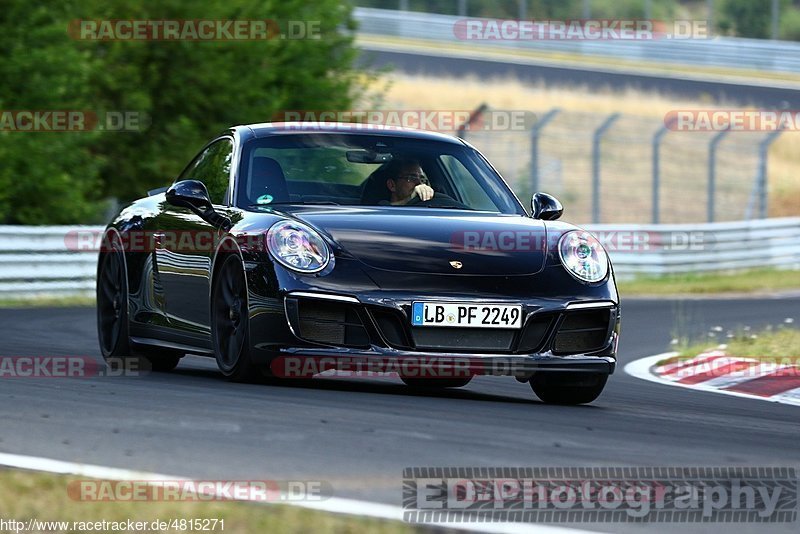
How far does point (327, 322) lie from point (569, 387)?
55.6 inches

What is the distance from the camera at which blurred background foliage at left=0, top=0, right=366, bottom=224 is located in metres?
20.7

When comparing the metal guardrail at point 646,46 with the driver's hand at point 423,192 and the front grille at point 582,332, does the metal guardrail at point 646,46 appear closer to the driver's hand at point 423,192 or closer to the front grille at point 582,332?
the driver's hand at point 423,192

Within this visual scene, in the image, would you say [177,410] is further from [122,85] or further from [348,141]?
[122,85]

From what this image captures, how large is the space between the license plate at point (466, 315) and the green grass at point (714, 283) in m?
14.3

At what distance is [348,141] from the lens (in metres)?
8.93

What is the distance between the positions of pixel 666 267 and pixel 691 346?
11220mm

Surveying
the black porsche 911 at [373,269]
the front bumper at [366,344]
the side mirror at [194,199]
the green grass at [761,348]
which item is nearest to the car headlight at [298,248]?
the black porsche 911 at [373,269]

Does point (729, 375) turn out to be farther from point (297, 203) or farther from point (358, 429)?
point (358, 429)

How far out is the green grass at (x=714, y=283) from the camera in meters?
22.4

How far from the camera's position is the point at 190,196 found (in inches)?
334

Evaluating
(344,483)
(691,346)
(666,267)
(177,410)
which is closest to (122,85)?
(666,267)

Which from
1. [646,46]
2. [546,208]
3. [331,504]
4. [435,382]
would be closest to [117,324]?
[435,382]

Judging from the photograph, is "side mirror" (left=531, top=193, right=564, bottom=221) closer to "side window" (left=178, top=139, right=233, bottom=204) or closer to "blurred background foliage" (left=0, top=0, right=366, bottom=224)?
"side window" (left=178, top=139, right=233, bottom=204)

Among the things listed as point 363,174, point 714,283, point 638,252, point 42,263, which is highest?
point 363,174
